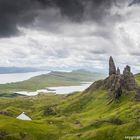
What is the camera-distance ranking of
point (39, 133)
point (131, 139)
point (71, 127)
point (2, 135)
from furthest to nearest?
1. point (71, 127)
2. point (39, 133)
3. point (2, 135)
4. point (131, 139)

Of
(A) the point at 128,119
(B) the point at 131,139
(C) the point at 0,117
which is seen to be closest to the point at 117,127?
(B) the point at 131,139

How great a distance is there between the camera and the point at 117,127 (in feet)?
458

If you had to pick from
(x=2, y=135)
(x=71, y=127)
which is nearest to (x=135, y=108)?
(x=71, y=127)

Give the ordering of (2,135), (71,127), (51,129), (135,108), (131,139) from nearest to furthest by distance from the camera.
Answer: (131,139) < (2,135) < (51,129) < (71,127) < (135,108)

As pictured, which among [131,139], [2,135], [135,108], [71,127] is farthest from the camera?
[135,108]

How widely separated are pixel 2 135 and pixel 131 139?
54.6 meters

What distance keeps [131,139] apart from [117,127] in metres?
17.7

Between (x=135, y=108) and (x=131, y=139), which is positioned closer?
(x=131, y=139)

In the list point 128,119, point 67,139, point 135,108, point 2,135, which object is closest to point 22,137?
point 2,135

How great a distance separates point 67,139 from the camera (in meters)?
138

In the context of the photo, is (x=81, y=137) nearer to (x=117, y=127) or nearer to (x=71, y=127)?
(x=117, y=127)

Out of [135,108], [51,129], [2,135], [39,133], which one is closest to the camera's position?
[2,135]

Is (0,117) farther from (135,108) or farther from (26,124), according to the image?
(135,108)

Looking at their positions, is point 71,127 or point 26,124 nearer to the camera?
point 26,124
